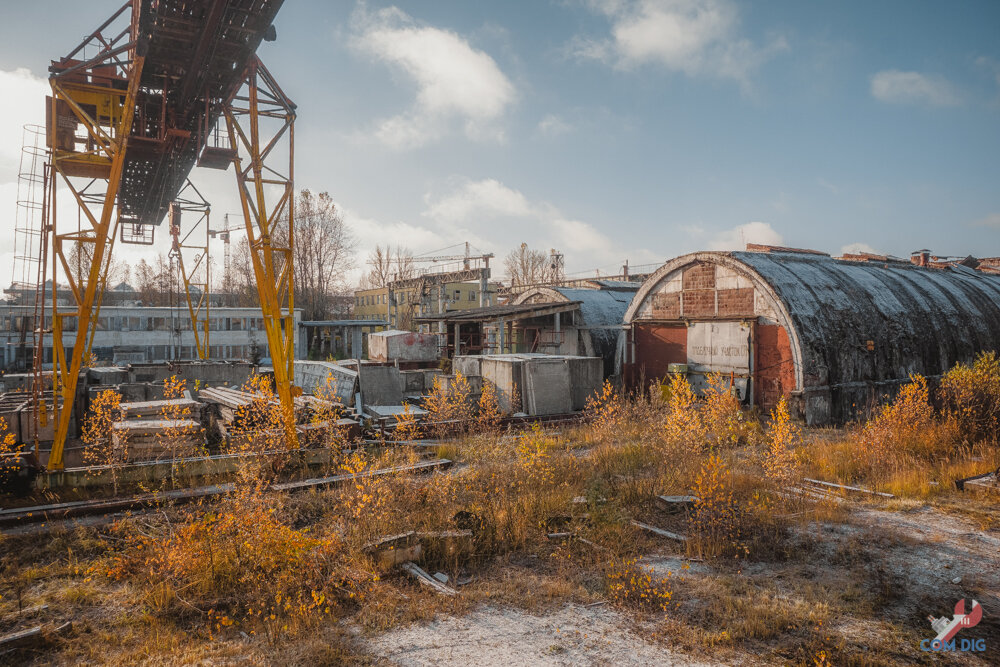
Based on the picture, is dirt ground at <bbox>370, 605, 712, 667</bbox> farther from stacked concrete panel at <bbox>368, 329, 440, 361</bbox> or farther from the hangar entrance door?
stacked concrete panel at <bbox>368, 329, 440, 361</bbox>

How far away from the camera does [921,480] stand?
25.2 feet

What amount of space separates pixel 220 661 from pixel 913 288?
19355 mm

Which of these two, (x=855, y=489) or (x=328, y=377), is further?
(x=328, y=377)

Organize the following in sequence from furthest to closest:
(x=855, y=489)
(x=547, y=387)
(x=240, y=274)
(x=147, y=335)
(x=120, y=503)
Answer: (x=240, y=274) < (x=147, y=335) < (x=547, y=387) < (x=855, y=489) < (x=120, y=503)

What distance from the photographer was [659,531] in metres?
6.09

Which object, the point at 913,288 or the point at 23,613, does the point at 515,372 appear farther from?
the point at 913,288

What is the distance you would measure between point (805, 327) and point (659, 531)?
8.93m

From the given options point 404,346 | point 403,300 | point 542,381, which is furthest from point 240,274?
point 542,381

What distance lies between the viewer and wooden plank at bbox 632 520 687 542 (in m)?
5.90

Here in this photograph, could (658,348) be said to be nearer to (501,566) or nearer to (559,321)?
(559,321)

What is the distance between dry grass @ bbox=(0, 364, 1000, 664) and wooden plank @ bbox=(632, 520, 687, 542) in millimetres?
84

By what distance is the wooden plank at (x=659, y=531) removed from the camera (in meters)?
5.90

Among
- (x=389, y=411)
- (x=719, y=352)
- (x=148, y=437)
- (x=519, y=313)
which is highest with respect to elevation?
(x=519, y=313)

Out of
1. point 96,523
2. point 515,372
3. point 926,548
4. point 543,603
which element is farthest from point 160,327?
point 926,548
